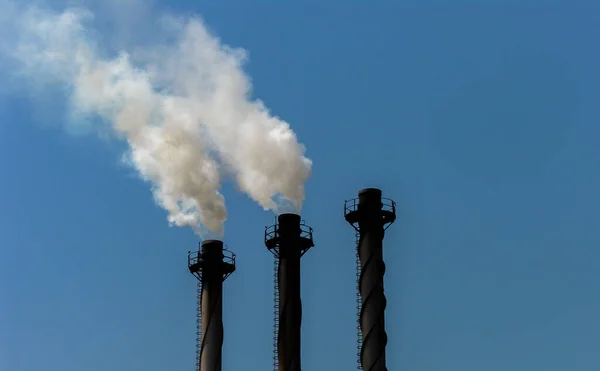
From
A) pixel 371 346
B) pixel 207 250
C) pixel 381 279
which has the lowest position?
pixel 371 346

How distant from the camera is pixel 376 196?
56938mm

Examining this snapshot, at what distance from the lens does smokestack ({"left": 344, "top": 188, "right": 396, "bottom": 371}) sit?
53844 millimetres

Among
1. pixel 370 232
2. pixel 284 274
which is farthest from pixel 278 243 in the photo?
pixel 370 232

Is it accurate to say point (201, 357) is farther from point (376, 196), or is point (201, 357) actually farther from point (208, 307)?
point (376, 196)

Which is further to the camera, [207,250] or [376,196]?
[207,250]

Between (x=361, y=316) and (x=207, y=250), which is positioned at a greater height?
(x=207, y=250)

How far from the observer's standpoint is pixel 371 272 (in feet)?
181

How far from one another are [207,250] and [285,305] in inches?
260

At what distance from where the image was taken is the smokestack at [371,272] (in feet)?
177

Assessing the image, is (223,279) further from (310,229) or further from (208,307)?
(310,229)

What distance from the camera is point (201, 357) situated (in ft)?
195

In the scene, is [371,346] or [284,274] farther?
[284,274]

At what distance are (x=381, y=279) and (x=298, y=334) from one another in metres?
5.44

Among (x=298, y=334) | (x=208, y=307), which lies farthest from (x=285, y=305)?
(x=208, y=307)
